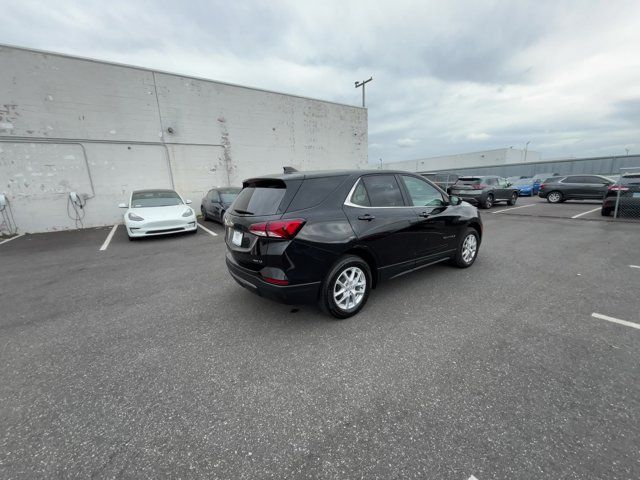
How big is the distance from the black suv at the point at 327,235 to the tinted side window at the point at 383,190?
0.04 feet

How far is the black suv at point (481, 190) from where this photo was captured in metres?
12.6

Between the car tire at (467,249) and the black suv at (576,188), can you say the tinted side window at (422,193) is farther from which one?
the black suv at (576,188)

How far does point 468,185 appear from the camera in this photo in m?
12.8

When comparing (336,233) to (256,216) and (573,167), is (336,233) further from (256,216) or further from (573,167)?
(573,167)

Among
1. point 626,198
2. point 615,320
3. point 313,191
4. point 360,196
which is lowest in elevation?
point 615,320

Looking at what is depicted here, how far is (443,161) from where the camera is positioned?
4369cm

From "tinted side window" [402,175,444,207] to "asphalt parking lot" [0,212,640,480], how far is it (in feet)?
3.93

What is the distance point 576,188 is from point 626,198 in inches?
216

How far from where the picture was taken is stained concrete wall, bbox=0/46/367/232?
891cm

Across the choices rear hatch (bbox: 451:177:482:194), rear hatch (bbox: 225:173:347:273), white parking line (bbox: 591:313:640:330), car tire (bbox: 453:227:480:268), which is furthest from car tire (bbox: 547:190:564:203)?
rear hatch (bbox: 225:173:347:273)

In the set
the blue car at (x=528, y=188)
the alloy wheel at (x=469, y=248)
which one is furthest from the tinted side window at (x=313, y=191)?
the blue car at (x=528, y=188)

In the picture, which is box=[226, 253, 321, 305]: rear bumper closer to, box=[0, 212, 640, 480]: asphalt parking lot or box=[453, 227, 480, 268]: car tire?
box=[0, 212, 640, 480]: asphalt parking lot

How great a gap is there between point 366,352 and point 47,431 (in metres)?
2.38

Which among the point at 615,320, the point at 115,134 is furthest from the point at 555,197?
the point at 115,134
